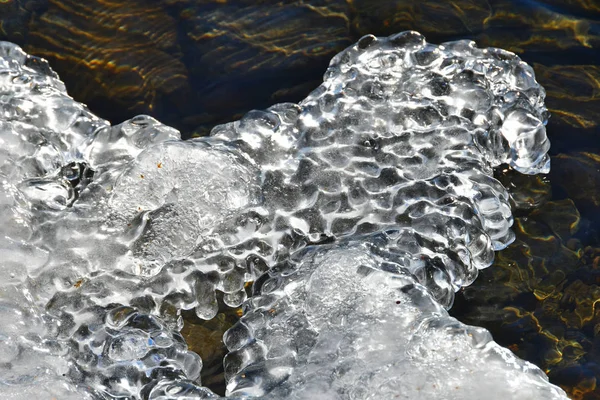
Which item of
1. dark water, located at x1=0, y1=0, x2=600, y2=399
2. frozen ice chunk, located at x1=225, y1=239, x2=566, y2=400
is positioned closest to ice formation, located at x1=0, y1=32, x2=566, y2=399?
frozen ice chunk, located at x1=225, y1=239, x2=566, y2=400

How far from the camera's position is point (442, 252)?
290 centimetres

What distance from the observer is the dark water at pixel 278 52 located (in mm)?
3287

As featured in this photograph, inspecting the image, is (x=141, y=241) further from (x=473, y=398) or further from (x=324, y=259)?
(x=473, y=398)

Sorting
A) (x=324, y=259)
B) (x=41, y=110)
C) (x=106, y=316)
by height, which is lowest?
(x=106, y=316)

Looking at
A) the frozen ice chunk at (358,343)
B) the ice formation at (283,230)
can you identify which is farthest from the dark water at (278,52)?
the frozen ice chunk at (358,343)

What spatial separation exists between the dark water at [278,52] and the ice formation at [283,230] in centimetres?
16

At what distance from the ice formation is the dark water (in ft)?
0.53

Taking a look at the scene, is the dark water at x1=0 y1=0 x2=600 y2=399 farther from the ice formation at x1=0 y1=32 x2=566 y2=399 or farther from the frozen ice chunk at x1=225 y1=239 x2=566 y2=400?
the frozen ice chunk at x1=225 y1=239 x2=566 y2=400

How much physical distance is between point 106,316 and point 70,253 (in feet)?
1.00

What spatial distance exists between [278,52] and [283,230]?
110cm

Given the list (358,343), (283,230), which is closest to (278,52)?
(283,230)

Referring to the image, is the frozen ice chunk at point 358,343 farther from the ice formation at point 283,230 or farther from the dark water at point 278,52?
the dark water at point 278,52

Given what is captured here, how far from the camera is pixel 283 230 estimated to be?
306 cm

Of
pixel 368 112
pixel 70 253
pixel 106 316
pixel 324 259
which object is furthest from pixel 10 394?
pixel 368 112
